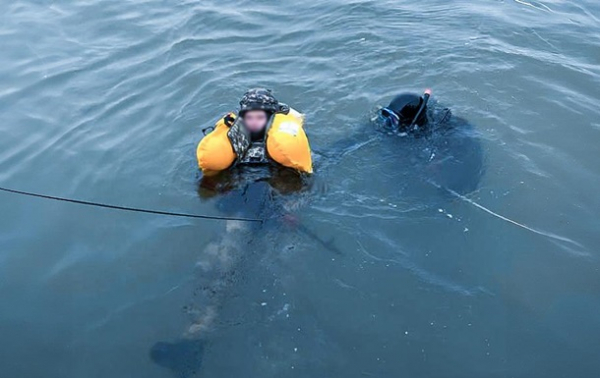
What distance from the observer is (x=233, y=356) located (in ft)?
17.3

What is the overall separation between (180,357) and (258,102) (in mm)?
3328

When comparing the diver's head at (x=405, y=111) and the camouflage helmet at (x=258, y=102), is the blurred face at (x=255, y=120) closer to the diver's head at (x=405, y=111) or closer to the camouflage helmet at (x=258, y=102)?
the camouflage helmet at (x=258, y=102)

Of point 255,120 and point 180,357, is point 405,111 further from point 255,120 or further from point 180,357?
point 180,357

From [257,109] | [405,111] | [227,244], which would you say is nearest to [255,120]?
[257,109]

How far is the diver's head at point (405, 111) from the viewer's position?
25.0 ft

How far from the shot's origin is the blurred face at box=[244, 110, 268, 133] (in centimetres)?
731

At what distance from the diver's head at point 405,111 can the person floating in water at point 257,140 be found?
1.23 meters

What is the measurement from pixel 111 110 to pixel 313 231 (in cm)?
444

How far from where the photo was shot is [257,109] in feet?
23.9

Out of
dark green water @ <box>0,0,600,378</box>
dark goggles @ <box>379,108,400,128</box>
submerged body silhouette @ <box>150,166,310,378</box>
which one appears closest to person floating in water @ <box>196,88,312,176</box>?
submerged body silhouette @ <box>150,166,310,378</box>

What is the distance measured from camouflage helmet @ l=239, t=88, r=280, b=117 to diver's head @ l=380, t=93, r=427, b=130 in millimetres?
1527

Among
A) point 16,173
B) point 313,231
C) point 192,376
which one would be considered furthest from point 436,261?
point 16,173

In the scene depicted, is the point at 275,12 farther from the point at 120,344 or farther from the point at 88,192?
the point at 120,344

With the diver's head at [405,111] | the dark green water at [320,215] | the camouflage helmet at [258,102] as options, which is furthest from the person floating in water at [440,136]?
the camouflage helmet at [258,102]
